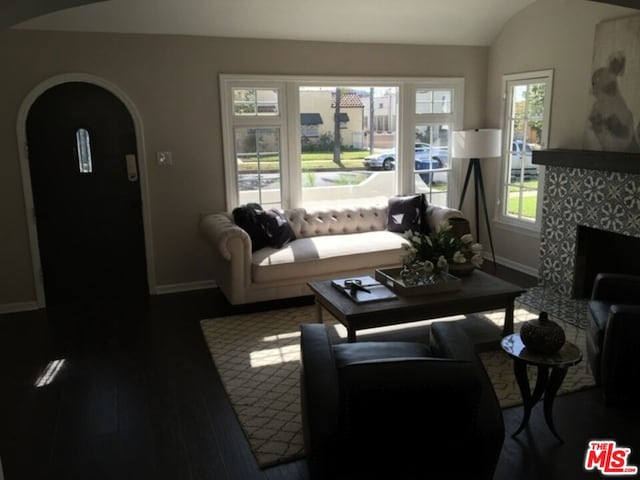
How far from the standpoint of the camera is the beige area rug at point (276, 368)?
117 inches

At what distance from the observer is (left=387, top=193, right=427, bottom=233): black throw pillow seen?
5637 mm

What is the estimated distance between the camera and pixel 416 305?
3557 millimetres

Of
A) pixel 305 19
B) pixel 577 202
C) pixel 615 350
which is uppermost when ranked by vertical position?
pixel 305 19

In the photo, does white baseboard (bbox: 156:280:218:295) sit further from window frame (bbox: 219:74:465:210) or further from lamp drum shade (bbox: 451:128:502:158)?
lamp drum shade (bbox: 451:128:502:158)

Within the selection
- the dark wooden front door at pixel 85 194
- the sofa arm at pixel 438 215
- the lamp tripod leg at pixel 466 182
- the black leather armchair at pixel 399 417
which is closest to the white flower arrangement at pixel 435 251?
the black leather armchair at pixel 399 417

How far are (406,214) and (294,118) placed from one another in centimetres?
154

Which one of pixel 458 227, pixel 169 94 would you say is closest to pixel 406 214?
pixel 458 227

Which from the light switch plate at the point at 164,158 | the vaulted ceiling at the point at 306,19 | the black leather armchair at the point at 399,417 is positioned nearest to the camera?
the black leather armchair at the point at 399,417

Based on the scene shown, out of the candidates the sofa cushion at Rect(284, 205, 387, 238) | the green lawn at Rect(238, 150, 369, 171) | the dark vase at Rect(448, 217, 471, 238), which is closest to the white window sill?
the dark vase at Rect(448, 217, 471, 238)

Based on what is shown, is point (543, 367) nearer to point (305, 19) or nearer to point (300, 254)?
point (300, 254)

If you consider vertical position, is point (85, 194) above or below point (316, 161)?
below

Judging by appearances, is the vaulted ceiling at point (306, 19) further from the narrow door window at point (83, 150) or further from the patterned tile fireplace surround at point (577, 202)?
the patterned tile fireplace surround at point (577, 202)

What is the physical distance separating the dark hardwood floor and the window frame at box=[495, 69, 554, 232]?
2.80 meters

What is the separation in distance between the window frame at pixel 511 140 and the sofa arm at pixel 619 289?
2150mm
